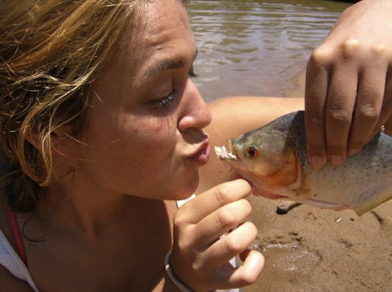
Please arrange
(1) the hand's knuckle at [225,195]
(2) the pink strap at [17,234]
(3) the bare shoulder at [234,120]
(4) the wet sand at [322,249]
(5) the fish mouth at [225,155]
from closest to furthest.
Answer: (1) the hand's knuckle at [225,195] → (5) the fish mouth at [225,155] → (2) the pink strap at [17,234] → (3) the bare shoulder at [234,120] → (4) the wet sand at [322,249]

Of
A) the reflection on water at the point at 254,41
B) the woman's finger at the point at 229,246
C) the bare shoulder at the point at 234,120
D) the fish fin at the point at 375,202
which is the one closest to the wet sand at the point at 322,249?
the bare shoulder at the point at 234,120

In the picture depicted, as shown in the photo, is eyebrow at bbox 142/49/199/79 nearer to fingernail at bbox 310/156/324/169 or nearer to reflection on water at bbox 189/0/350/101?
fingernail at bbox 310/156/324/169

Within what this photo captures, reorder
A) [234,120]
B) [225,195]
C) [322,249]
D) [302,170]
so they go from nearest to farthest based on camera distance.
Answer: [225,195] → [302,170] → [234,120] → [322,249]

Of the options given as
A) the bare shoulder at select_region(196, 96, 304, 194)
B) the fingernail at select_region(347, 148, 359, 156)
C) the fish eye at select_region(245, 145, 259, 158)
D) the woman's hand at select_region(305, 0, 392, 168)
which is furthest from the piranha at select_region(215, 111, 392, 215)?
the bare shoulder at select_region(196, 96, 304, 194)

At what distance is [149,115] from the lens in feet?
5.79

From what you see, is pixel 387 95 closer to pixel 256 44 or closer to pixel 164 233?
pixel 164 233

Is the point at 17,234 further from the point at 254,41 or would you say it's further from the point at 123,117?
the point at 254,41

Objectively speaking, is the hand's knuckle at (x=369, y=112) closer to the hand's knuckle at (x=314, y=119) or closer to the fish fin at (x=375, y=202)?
the hand's knuckle at (x=314, y=119)

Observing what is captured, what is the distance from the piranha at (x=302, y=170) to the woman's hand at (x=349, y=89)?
0.22m

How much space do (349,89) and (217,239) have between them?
83 centimetres

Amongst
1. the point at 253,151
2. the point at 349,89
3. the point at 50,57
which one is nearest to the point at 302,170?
the point at 253,151

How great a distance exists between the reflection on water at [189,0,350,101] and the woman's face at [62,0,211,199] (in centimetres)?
417

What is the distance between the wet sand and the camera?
2.88 m

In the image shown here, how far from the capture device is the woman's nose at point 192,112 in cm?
184
